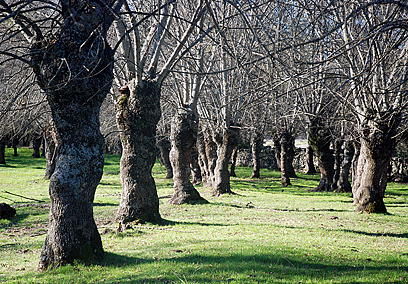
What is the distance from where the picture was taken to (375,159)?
12586 mm

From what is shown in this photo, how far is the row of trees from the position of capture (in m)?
5.53

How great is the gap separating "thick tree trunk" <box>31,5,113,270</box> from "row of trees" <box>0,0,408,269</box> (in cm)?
2

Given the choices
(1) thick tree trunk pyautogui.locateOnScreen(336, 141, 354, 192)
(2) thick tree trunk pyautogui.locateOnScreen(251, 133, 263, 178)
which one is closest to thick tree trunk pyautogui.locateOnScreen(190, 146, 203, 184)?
(2) thick tree trunk pyautogui.locateOnScreen(251, 133, 263, 178)

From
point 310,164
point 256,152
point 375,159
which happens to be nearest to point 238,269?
point 375,159

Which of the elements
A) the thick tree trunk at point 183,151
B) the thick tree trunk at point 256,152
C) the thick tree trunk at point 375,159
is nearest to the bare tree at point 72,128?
the thick tree trunk at point 183,151

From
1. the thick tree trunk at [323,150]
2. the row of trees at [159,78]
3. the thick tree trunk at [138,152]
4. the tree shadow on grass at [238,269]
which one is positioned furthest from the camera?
the thick tree trunk at [323,150]

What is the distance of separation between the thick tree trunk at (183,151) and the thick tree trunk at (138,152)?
480 cm

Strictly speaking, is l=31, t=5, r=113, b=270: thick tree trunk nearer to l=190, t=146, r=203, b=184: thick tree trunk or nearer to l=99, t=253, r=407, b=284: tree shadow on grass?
l=99, t=253, r=407, b=284: tree shadow on grass

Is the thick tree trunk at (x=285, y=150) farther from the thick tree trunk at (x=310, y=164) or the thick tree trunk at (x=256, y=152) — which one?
the thick tree trunk at (x=310, y=164)

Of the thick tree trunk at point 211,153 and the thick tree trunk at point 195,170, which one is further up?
the thick tree trunk at point 211,153

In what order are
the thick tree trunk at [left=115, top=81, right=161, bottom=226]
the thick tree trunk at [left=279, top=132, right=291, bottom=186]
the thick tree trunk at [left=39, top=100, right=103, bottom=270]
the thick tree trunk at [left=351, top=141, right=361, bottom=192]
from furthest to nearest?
the thick tree trunk at [left=279, top=132, right=291, bottom=186], the thick tree trunk at [left=351, top=141, right=361, bottom=192], the thick tree trunk at [left=115, top=81, right=161, bottom=226], the thick tree trunk at [left=39, top=100, right=103, bottom=270]

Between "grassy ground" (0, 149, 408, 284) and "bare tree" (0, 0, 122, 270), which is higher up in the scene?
Answer: "bare tree" (0, 0, 122, 270)

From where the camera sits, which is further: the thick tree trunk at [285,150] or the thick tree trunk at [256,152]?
the thick tree trunk at [256,152]

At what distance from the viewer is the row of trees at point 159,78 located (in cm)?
553
